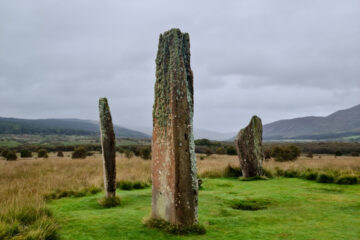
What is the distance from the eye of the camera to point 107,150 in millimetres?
9352

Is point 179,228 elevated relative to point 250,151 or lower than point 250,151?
lower

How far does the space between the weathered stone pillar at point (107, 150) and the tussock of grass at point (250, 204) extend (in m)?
4.21

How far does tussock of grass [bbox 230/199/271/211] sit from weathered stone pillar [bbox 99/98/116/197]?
13.8ft

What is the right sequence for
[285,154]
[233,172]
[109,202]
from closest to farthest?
[109,202] < [233,172] < [285,154]

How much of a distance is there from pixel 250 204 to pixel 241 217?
2044 millimetres

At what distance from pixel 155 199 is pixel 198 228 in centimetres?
131

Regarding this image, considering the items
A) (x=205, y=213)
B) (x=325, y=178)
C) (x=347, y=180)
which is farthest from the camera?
(x=325, y=178)

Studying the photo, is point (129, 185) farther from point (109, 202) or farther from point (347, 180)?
point (347, 180)

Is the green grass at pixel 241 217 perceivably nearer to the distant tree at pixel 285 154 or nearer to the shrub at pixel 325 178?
the shrub at pixel 325 178

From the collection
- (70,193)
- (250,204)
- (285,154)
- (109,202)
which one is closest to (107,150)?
(109,202)

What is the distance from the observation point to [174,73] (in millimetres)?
6398

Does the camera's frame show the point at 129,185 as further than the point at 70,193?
Yes

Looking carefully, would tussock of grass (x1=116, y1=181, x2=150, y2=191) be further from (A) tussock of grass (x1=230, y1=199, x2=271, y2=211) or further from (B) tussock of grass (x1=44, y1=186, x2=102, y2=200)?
(A) tussock of grass (x1=230, y1=199, x2=271, y2=211)

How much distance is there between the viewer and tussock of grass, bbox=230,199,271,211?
29.0 ft
